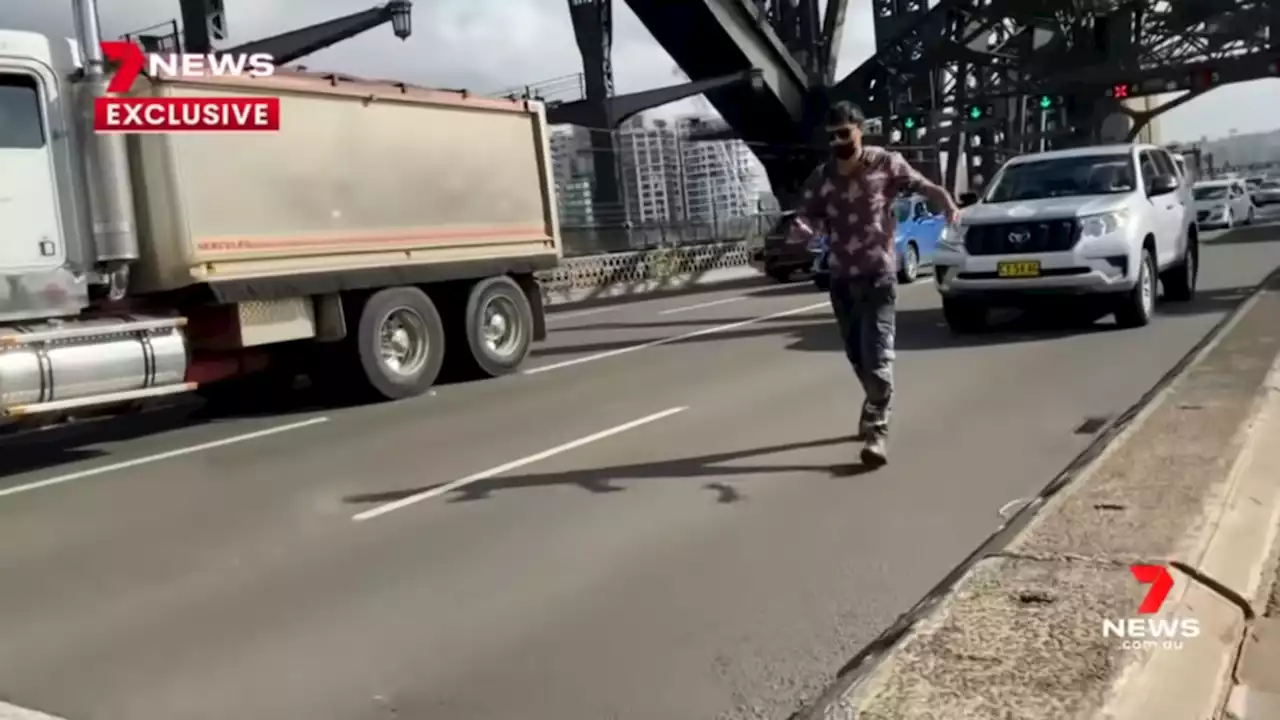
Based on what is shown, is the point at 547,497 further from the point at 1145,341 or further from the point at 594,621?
the point at 1145,341

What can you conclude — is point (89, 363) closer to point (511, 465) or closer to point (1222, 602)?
point (511, 465)

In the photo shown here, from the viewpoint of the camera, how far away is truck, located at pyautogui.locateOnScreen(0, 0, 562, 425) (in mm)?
8953

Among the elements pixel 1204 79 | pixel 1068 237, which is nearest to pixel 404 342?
pixel 1068 237

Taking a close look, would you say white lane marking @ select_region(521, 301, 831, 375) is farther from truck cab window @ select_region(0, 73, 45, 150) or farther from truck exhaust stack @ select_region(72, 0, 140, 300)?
truck cab window @ select_region(0, 73, 45, 150)

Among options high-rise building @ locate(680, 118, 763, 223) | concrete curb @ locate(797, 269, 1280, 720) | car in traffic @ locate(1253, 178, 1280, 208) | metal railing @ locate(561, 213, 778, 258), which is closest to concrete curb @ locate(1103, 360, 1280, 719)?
concrete curb @ locate(797, 269, 1280, 720)

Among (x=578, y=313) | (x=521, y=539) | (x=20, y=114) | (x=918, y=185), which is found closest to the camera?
(x=521, y=539)

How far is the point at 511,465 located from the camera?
7703 mm

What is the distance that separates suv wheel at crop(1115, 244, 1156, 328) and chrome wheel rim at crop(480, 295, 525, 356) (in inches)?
245

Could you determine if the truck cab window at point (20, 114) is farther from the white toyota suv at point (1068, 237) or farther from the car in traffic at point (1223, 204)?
the car in traffic at point (1223, 204)

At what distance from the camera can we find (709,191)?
110 ft

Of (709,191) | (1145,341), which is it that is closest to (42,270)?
(1145,341)

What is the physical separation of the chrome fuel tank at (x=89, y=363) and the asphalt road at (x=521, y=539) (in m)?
0.52

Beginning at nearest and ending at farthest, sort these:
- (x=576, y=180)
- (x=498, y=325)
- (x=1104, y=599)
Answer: (x=1104, y=599)
(x=498, y=325)
(x=576, y=180)

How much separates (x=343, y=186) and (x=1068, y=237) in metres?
7.02
